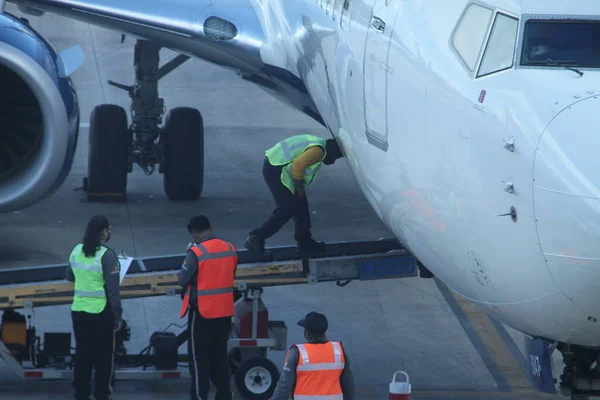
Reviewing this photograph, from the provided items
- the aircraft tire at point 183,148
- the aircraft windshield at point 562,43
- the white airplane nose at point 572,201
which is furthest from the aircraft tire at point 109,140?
the white airplane nose at point 572,201

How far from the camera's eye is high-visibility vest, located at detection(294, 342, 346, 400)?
6.64 m

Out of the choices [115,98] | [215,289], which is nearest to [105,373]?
[215,289]

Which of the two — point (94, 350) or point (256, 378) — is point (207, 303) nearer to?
point (94, 350)

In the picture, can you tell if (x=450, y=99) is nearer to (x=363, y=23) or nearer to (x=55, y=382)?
(x=363, y=23)

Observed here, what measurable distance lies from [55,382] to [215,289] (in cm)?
178

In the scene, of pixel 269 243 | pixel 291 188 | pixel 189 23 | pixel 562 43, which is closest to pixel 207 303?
pixel 291 188

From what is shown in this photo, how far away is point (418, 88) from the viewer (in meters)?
6.65

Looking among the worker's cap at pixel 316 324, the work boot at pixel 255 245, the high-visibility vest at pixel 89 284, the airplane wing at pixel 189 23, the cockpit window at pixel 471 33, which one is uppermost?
the airplane wing at pixel 189 23

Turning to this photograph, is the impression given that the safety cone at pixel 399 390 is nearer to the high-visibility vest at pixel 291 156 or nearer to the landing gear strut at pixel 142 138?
the high-visibility vest at pixel 291 156

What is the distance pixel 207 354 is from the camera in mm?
8352

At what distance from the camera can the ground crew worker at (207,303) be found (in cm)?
823

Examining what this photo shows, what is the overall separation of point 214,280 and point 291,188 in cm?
119

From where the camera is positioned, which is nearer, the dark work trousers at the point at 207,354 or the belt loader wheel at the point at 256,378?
the dark work trousers at the point at 207,354

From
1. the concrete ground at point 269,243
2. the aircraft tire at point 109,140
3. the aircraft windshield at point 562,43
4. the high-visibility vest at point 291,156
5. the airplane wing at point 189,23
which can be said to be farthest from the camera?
the aircraft tire at point 109,140
